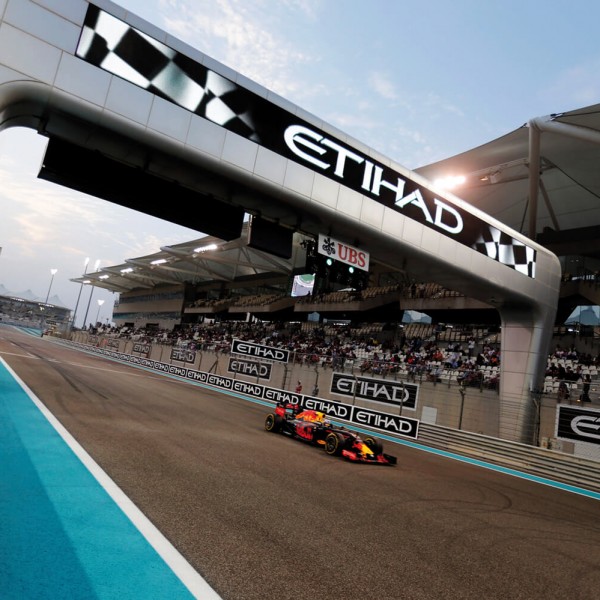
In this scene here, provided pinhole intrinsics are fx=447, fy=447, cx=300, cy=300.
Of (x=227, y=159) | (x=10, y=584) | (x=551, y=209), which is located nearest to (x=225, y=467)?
(x=10, y=584)

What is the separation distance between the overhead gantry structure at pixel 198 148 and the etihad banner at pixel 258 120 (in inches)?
0.9

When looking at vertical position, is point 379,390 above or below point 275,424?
above

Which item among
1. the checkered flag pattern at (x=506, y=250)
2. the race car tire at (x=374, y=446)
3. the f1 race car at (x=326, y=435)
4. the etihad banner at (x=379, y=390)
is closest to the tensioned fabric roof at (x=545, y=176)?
the checkered flag pattern at (x=506, y=250)

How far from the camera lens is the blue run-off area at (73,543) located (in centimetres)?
267

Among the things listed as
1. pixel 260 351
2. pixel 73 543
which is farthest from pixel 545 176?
pixel 73 543

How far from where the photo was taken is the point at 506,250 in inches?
530

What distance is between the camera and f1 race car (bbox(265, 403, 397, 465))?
28.2 ft

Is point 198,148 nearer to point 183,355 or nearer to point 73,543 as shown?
point 73,543

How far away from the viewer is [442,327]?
26984 millimetres

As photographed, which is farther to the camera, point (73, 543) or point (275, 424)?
point (275, 424)

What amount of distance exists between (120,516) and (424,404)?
14.6 m

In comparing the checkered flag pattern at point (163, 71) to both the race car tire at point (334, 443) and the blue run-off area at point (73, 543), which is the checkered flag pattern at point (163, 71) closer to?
the blue run-off area at point (73, 543)

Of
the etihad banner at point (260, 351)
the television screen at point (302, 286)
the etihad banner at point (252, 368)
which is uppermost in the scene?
the television screen at point (302, 286)

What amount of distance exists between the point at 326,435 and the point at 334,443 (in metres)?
0.75
